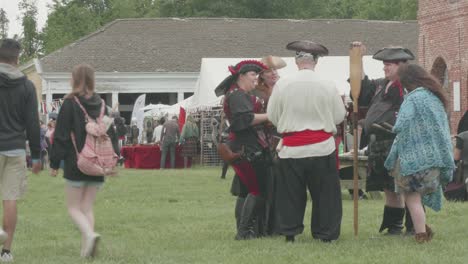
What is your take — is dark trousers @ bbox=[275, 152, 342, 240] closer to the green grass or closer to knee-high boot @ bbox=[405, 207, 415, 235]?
the green grass

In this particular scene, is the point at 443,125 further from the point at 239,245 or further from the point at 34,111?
the point at 34,111

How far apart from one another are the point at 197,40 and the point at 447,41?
87.4 feet

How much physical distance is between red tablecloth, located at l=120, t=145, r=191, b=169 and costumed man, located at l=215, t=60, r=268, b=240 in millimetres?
21970

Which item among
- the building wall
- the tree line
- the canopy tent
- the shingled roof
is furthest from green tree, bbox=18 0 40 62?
the building wall

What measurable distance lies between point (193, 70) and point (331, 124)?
4371 cm

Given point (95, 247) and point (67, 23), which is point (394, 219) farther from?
point (67, 23)

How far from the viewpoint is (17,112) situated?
9336 mm

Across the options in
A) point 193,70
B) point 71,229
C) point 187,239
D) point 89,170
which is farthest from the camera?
point 193,70

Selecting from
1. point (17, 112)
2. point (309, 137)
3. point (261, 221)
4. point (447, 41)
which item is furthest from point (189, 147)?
point (17, 112)

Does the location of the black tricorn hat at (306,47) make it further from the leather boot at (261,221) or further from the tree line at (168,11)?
the tree line at (168,11)

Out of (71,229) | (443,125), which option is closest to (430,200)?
(443,125)

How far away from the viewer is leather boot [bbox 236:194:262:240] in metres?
10.7

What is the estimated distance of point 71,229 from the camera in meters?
12.5

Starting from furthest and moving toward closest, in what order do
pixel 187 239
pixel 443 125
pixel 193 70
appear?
pixel 193 70, pixel 187 239, pixel 443 125
